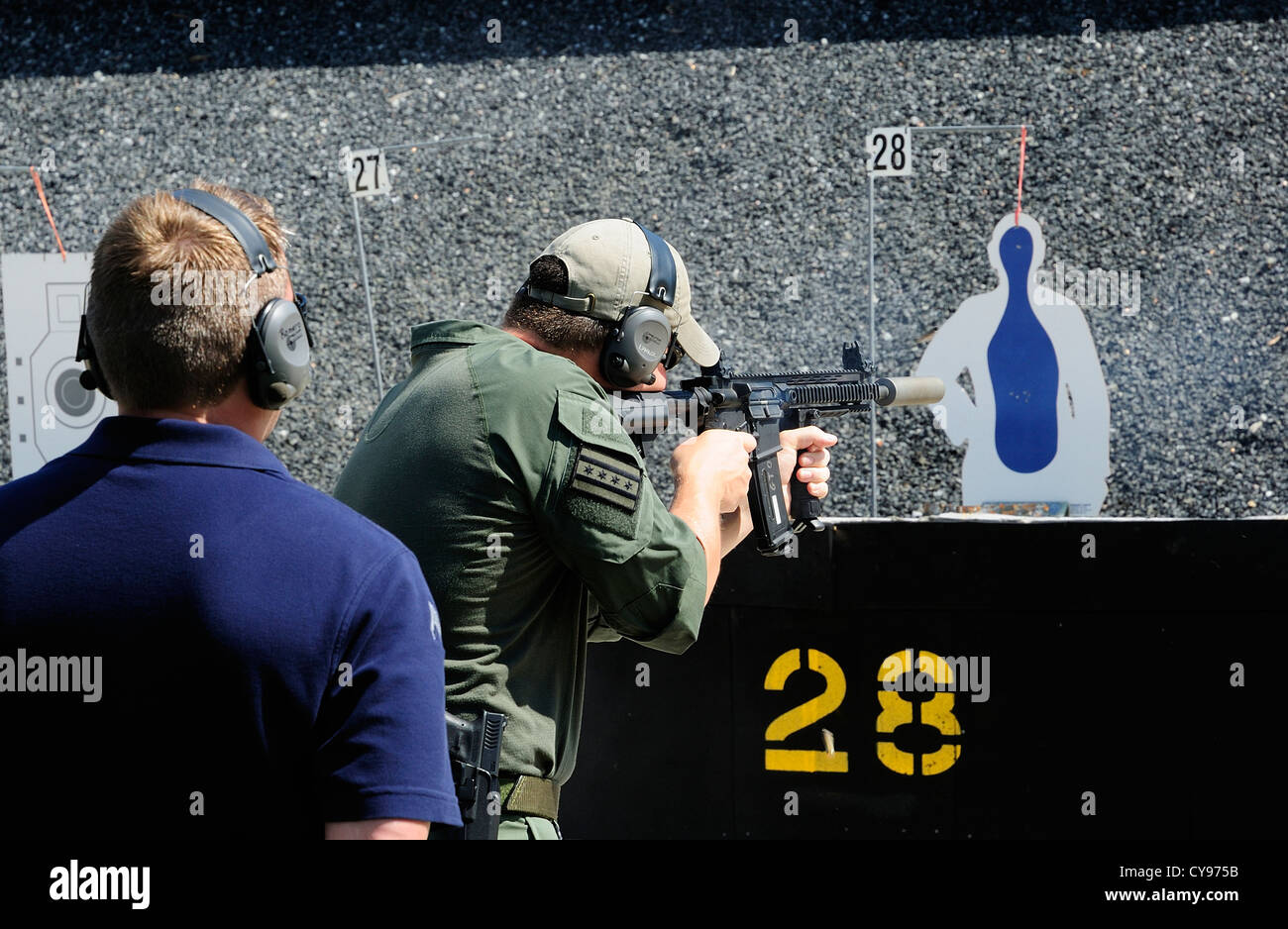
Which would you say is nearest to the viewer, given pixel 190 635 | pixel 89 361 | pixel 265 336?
pixel 190 635

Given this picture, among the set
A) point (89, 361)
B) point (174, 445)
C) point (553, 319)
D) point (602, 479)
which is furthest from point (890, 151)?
point (174, 445)

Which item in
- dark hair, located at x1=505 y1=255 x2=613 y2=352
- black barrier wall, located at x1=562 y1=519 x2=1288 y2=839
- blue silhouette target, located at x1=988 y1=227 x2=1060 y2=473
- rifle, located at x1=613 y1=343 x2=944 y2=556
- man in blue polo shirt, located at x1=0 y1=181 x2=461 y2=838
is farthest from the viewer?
blue silhouette target, located at x1=988 y1=227 x2=1060 y2=473

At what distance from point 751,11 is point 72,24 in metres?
2.73

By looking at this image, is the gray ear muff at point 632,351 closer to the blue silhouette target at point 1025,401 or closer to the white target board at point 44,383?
the blue silhouette target at point 1025,401

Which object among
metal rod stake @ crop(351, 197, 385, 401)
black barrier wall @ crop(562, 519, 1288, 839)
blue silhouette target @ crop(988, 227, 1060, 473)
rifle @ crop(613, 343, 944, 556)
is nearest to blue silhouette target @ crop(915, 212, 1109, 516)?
blue silhouette target @ crop(988, 227, 1060, 473)

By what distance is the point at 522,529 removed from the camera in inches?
59.3

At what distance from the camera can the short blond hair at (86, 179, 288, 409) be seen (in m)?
0.96

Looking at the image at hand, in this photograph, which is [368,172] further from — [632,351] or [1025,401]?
[632,351]

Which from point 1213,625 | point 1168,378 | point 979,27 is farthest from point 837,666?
point 979,27

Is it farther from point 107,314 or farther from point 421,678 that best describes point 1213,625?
point 107,314

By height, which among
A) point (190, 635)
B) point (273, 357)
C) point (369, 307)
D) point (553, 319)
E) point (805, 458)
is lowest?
point (190, 635)

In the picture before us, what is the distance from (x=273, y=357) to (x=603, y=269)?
2.73 ft

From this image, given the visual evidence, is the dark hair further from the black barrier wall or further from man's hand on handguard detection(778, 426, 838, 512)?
the black barrier wall

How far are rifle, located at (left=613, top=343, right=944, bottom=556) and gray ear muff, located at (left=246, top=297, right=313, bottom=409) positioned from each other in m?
0.85
